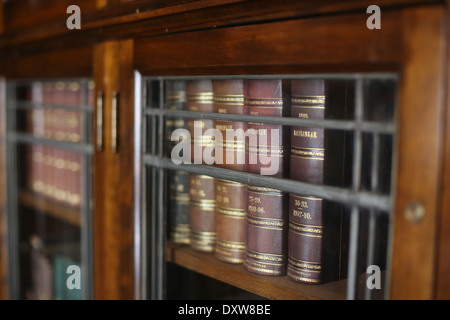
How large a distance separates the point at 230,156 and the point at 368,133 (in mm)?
272

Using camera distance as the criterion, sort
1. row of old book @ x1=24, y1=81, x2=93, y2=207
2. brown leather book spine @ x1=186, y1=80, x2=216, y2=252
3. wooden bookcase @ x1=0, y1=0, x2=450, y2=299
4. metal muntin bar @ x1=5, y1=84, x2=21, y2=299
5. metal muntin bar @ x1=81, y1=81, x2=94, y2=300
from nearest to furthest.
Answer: wooden bookcase @ x1=0, y1=0, x2=450, y2=299, brown leather book spine @ x1=186, y1=80, x2=216, y2=252, metal muntin bar @ x1=81, y1=81, x2=94, y2=300, row of old book @ x1=24, y1=81, x2=93, y2=207, metal muntin bar @ x1=5, y1=84, x2=21, y2=299

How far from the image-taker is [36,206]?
4.66ft

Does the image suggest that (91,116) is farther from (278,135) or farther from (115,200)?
(278,135)

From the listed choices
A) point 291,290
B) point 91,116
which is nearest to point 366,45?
point 291,290

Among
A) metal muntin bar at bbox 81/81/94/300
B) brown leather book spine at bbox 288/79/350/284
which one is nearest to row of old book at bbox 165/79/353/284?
brown leather book spine at bbox 288/79/350/284

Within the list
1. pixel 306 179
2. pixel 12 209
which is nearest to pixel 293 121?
pixel 306 179

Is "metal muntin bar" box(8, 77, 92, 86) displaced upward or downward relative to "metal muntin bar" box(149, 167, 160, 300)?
upward

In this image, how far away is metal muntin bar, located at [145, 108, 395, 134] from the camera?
592 mm

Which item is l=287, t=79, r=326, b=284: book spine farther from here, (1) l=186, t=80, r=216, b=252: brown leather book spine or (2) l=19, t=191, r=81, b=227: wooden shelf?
Result: (2) l=19, t=191, r=81, b=227: wooden shelf

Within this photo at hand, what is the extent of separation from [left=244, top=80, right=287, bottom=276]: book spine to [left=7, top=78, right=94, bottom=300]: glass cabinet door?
0.61 metres

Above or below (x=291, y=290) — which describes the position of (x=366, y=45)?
above

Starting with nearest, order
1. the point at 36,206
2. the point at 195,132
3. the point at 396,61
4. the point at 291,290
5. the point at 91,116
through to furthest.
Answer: the point at 396,61
the point at 291,290
the point at 195,132
the point at 91,116
the point at 36,206

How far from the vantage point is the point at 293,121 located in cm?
70
